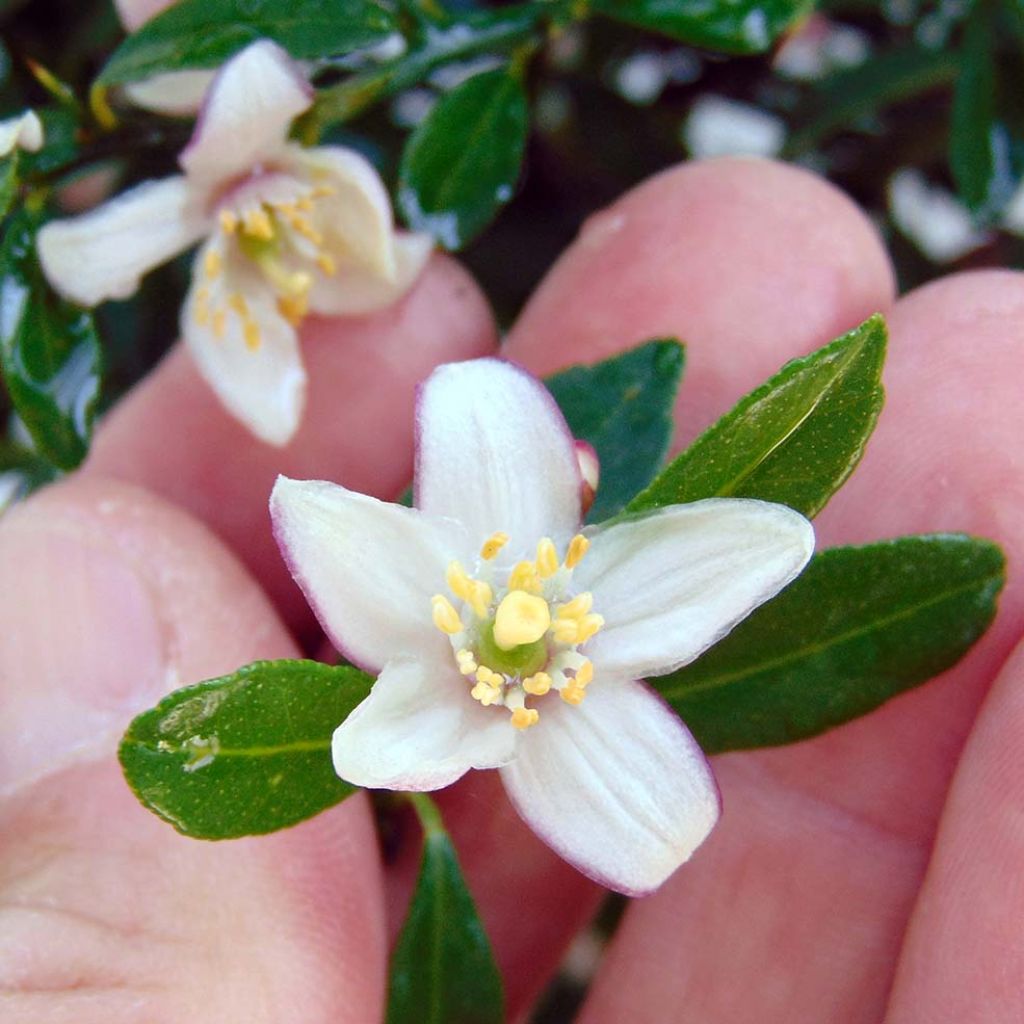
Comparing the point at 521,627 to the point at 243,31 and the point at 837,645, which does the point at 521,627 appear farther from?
the point at 243,31

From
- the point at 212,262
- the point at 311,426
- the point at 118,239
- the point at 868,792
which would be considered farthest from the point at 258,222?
the point at 868,792

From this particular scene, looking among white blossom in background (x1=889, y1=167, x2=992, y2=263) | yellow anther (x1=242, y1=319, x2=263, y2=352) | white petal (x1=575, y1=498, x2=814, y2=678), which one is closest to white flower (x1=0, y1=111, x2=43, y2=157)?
yellow anther (x1=242, y1=319, x2=263, y2=352)

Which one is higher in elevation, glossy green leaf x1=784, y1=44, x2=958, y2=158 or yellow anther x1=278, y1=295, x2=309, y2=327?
yellow anther x1=278, y1=295, x2=309, y2=327

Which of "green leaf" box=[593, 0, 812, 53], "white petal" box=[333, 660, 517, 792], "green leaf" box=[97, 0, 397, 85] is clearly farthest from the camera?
"green leaf" box=[593, 0, 812, 53]

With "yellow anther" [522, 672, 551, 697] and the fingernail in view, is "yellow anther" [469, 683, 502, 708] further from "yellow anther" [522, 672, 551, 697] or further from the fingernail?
the fingernail

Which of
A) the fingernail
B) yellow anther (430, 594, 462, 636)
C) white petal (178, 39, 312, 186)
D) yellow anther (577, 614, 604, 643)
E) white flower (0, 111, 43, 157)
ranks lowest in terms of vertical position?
the fingernail

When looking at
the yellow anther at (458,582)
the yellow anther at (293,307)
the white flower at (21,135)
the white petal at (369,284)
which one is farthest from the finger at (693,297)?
the white flower at (21,135)

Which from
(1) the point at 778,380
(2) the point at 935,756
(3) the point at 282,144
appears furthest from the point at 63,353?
(2) the point at 935,756

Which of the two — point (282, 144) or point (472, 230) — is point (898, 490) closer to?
point (472, 230)
